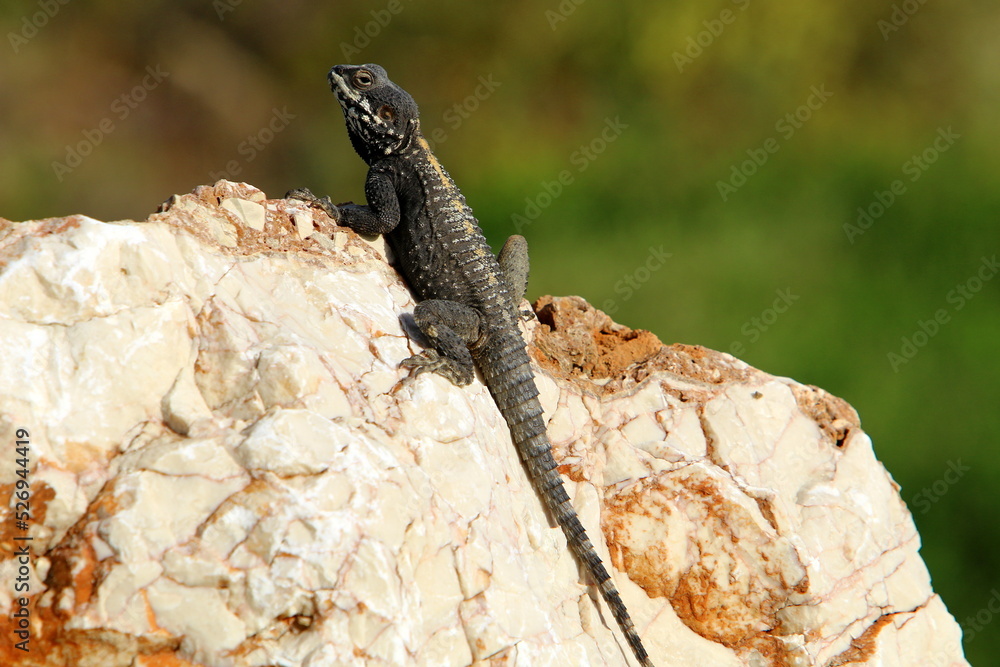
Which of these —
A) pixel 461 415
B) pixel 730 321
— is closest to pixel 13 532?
pixel 461 415

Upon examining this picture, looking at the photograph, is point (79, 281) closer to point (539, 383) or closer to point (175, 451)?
point (175, 451)
